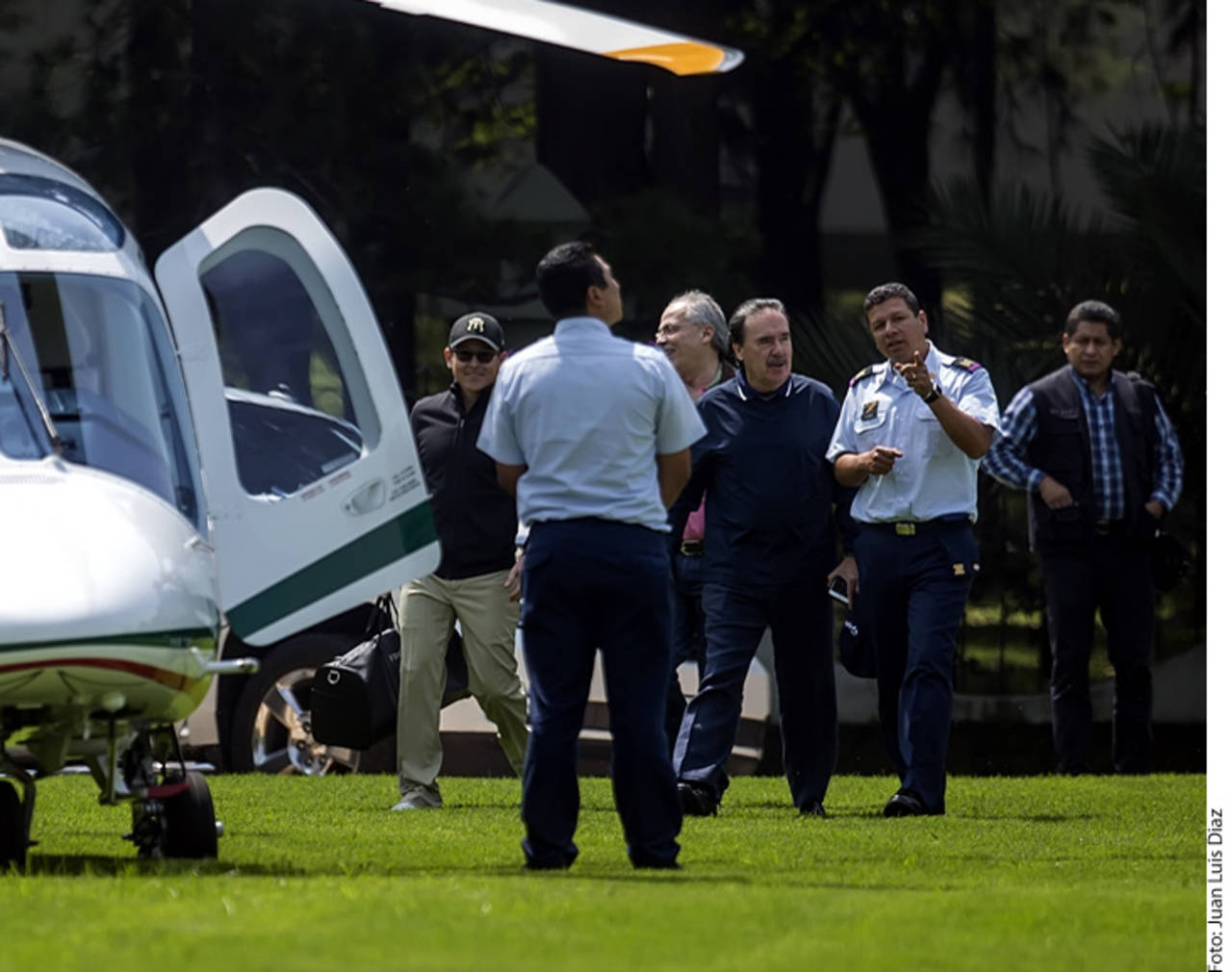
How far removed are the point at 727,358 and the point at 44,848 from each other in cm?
351

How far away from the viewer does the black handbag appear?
31.8 feet

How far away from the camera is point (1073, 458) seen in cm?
1176

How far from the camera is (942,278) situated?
51.8 ft

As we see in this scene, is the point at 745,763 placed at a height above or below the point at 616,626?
below

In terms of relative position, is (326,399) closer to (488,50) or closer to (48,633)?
(48,633)

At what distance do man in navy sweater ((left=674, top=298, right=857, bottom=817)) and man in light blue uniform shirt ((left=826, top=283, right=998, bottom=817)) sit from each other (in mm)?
156

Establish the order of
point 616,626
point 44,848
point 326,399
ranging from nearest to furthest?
point 616,626 → point 326,399 → point 44,848

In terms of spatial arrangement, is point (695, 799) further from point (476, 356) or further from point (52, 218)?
point (52, 218)

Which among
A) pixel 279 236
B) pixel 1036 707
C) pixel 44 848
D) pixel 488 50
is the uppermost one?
pixel 488 50

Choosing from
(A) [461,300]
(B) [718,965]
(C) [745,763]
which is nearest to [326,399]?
(B) [718,965]

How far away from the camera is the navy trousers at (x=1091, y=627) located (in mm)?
11766

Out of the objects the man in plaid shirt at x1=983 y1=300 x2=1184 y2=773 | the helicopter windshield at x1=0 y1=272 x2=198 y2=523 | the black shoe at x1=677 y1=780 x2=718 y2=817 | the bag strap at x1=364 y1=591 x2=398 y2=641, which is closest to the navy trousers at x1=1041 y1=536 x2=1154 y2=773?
the man in plaid shirt at x1=983 y1=300 x2=1184 y2=773

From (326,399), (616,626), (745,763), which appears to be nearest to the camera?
(616,626)

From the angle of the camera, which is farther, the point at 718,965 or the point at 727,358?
the point at 727,358
